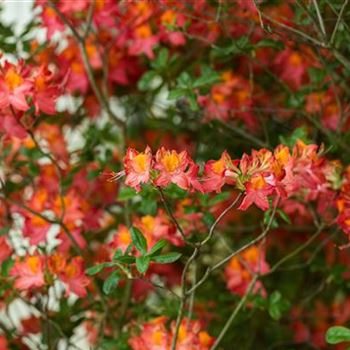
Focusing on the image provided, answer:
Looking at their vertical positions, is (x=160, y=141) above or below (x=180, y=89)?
below

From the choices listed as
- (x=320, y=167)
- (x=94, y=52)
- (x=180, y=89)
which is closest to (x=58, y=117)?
(x=94, y=52)

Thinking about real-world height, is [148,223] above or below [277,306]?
above

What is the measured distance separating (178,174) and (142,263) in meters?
0.13

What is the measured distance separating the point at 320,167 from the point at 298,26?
36cm

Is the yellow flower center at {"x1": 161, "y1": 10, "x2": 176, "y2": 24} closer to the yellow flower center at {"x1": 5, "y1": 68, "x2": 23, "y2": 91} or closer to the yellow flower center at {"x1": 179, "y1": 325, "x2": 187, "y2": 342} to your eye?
the yellow flower center at {"x1": 5, "y1": 68, "x2": 23, "y2": 91}

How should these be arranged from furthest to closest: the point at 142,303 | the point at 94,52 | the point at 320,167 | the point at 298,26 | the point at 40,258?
the point at 94,52
the point at 142,303
the point at 298,26
the point at 40,258
the point at 320,167

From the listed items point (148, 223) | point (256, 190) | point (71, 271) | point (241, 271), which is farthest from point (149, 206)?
point (256, 190)

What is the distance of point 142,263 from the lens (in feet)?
3.37

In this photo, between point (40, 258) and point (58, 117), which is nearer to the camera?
point (40, 258)

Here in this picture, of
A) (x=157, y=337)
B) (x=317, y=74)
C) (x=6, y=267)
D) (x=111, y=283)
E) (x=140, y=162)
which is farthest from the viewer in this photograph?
(x=317, y=74)

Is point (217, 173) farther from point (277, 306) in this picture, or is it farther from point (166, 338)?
point (277, 306)

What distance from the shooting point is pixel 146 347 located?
1267mm

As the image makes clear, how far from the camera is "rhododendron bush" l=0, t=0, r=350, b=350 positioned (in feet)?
3.80

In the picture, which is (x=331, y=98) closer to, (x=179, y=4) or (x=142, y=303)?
(x=179, y=4)
